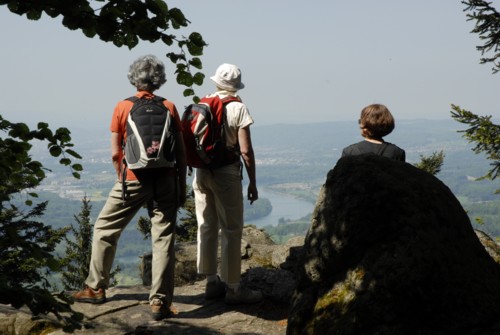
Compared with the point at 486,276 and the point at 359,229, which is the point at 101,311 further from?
the point at 486,276

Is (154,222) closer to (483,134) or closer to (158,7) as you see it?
(158,7)

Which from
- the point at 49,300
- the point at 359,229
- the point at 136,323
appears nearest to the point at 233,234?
the point at 136,323

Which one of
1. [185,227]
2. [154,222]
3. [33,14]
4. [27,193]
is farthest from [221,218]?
[185,227]

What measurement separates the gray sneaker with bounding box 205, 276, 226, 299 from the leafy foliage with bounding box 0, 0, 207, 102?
183 inches

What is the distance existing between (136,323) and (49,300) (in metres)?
3.49

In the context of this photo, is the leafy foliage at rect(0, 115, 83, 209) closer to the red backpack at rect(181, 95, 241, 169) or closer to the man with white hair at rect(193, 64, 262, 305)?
the red backpack at rect(181, 95, 241, 169)

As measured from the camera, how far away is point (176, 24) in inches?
98.0

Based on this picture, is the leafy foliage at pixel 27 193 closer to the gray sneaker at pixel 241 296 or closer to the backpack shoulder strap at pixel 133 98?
the backpack shoulder strap at pixel 133 98

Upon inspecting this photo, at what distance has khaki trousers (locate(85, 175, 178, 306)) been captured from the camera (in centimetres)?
584

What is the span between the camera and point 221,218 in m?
6.39

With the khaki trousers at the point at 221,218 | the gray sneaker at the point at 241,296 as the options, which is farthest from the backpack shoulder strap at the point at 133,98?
the gray sneaker at the point at 241,296

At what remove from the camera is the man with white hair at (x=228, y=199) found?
19.8ft

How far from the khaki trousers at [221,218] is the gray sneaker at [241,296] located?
0.14 m

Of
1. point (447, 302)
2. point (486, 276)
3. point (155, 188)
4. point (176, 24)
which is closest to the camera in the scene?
point (176, 24)
